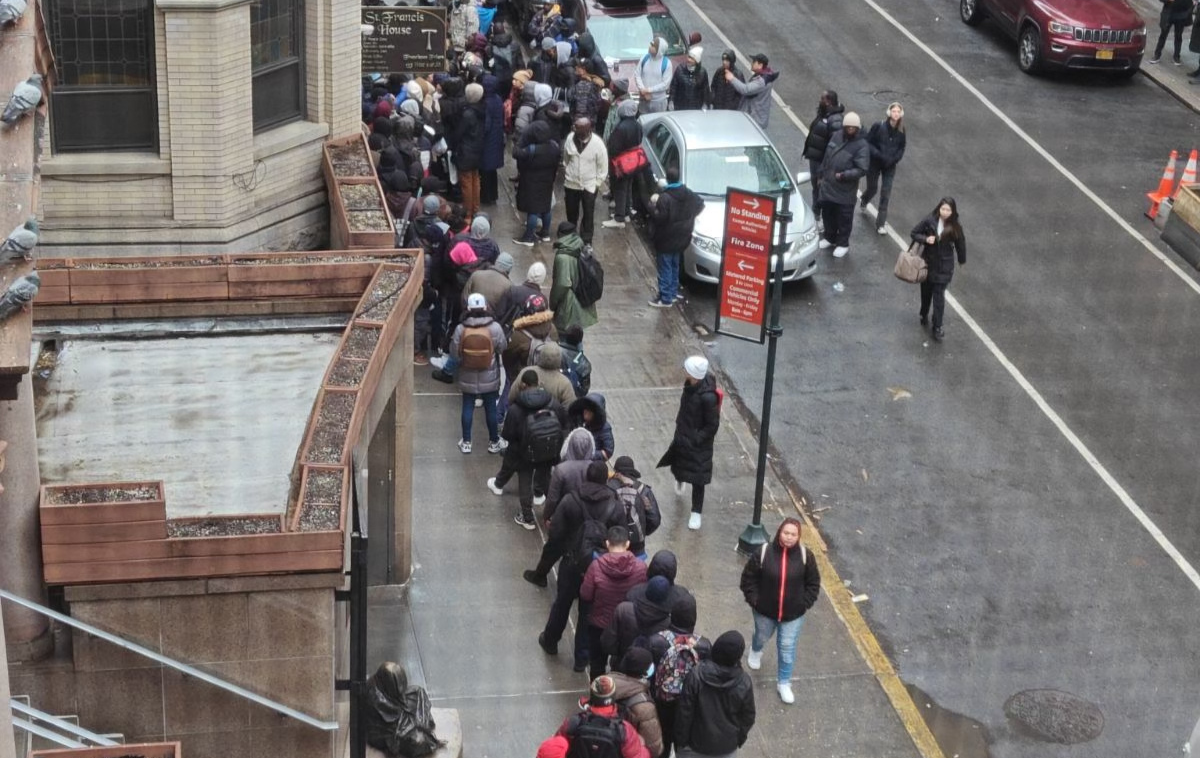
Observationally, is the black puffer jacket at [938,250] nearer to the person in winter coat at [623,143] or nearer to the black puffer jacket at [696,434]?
the person in winter coat at [623,143]

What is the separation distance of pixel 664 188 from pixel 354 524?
392 inches

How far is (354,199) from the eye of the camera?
14.2m

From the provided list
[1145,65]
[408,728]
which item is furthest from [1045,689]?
[1145,65]

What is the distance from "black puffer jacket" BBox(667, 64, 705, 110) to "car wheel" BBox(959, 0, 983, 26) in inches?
313

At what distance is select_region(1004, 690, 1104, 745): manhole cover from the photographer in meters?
13.8

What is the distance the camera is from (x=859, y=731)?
537 inches

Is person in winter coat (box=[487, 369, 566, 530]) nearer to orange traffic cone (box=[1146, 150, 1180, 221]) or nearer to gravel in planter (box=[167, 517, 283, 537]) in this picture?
gravel in planter (box=[167, 517, 283, 537])

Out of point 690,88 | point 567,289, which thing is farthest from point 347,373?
point 690,88

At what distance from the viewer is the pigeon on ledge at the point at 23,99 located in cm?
902

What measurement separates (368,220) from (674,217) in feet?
20.9

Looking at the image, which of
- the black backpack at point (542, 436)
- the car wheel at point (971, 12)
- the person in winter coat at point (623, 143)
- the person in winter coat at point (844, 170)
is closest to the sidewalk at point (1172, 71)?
the car wheel at point (971, 12)

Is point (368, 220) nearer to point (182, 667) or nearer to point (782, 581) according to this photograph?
point (782, 581)

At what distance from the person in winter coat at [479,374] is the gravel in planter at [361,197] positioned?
1.97 m

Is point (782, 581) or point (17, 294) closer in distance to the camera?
point (17, 294)
